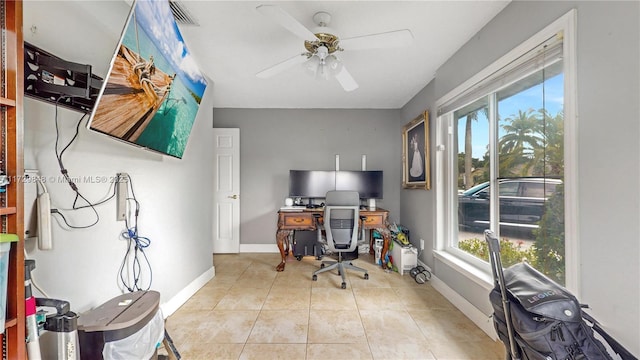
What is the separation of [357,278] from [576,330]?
84.1 inches

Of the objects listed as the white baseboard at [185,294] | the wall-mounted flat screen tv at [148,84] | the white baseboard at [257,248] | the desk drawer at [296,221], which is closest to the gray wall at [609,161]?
the wall-mounted flat screen tv at [148,84]

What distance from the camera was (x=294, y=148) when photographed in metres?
4.00

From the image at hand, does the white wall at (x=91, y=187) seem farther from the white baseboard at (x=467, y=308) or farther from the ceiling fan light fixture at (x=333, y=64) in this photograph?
the white baseboard at (x=467, y=308)

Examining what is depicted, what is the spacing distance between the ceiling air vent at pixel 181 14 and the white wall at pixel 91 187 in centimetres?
33

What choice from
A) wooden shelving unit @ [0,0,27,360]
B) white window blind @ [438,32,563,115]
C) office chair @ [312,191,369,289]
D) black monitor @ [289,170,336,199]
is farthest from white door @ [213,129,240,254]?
white window blind @ [438,32,563,115]

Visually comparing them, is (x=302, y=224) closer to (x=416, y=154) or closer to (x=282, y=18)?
(x=416, y=154)

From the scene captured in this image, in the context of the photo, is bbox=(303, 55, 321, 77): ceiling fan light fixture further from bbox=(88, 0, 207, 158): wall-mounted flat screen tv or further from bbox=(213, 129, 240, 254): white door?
bbox=(213, 129, 240, 254): white door

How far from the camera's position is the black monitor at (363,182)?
12.4 feet

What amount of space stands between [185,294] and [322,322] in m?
1.34

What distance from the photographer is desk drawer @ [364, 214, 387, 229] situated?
328 centimetres

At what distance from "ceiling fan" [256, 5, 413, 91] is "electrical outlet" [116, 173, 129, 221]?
50.4 inches

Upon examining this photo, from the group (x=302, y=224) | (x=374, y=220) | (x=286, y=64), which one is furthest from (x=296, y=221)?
(x=286, y=64)

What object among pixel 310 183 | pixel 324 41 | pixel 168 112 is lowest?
pixel 310 183

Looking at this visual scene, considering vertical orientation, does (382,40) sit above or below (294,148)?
above
